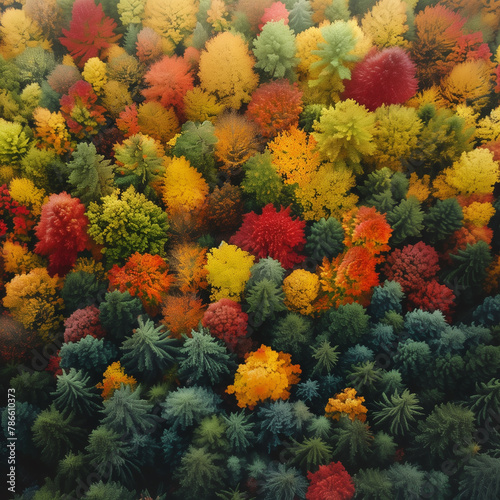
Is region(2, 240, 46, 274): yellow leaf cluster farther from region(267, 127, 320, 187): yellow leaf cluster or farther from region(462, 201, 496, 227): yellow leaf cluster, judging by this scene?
region(462, 201, 496, 227): yellow leaf cluster

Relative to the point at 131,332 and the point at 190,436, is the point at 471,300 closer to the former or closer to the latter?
Result: the point at 190,436

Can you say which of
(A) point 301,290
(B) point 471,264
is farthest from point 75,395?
(B) point 471,264

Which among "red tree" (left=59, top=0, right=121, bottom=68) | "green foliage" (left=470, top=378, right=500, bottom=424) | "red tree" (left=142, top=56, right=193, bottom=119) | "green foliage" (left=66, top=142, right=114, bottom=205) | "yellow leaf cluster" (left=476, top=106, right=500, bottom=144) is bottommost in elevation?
"green foliage" (left=470, top=378, right=500, bottom=424)

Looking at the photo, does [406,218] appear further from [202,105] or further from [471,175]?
[202,105]

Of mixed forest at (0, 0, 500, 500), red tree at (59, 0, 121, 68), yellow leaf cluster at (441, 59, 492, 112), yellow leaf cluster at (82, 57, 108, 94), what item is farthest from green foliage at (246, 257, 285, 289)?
red tree at (59, 0, 121, 68)

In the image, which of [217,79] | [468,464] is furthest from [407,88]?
[468,464]

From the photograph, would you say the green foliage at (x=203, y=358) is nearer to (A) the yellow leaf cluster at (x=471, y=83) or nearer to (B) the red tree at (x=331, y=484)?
(B) the red tree at (x=331, y=484)

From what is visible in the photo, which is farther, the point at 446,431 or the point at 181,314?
the point at 181,314
